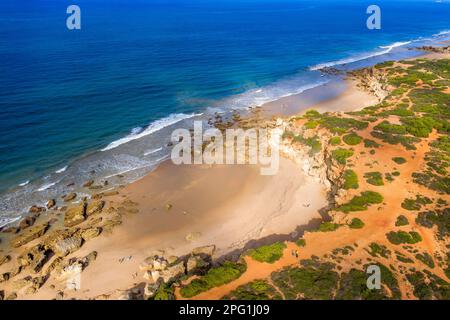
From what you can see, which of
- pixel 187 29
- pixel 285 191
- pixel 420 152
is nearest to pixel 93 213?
pixel 285 191

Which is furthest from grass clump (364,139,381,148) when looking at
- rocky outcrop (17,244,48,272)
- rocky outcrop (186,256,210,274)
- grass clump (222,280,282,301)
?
rocky outcrop (17,244,48,272)

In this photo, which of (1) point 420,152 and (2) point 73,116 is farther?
(2) point 73,116

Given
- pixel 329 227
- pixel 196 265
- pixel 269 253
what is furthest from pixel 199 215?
pixel 329 227

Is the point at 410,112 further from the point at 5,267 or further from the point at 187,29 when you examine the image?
the point at 187,29

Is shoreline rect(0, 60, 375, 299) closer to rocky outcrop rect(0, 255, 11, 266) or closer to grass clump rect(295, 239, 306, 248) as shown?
grass clump rect(295, 239, 306, 248)

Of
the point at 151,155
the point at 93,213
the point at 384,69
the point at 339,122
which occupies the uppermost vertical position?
the point at 384,69
